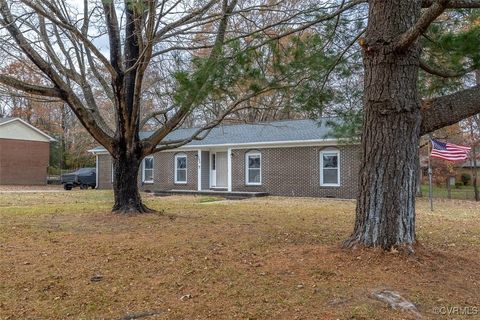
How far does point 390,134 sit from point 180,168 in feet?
58.4

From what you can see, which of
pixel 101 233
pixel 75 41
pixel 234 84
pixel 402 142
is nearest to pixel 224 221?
pixel 101 233

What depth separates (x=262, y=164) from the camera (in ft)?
62.2

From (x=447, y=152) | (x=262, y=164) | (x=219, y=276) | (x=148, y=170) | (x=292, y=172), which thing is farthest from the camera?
(x=148, y=170)

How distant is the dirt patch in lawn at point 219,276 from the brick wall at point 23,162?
951 inches

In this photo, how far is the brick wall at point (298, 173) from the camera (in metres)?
16.7

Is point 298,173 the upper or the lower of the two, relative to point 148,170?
lower

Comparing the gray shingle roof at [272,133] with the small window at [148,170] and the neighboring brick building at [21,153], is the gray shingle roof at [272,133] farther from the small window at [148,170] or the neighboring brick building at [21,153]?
the neighboring brick building at [21,153]

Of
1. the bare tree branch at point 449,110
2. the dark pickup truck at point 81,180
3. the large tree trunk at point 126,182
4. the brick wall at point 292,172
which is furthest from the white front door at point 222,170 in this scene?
the bare tree branch at point 449,110

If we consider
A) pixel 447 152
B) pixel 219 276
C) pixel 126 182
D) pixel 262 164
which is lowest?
pixel 219 276

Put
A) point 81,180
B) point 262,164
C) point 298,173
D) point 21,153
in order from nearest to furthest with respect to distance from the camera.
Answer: point 298,173 < point 262,164 < point 81,180 < point 21,153

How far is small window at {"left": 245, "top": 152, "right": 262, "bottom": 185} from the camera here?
1914 centimetres

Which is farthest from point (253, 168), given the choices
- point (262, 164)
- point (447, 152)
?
point (447, 152)

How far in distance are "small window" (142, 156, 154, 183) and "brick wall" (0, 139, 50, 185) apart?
11.1 meters

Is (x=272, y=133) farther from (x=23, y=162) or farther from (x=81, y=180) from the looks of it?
(x=23, y=162)
